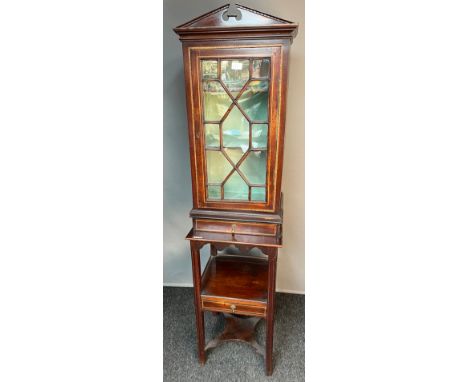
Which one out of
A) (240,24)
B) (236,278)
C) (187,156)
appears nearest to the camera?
(240,24)

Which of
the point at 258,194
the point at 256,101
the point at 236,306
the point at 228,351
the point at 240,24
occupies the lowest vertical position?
the point at 228,351

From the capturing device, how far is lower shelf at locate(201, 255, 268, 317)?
1312mm

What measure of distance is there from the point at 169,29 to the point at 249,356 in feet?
5.28

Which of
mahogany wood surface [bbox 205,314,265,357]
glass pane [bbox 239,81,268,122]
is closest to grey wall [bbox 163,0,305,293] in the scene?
mahogany wood surface [bbox 205,314,265,357]

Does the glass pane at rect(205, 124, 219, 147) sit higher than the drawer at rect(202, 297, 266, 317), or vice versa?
the glass pane at rect(205, 124, 219, 147)

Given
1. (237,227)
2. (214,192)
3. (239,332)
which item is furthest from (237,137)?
(239,332)

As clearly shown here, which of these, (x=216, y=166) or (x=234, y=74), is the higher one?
(x=234, y=74)

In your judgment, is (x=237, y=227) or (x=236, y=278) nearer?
(x=237, y=227)

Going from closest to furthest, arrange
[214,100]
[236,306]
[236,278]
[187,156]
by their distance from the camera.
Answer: [214,100] < [236,306] < [236,278] < [187,156]

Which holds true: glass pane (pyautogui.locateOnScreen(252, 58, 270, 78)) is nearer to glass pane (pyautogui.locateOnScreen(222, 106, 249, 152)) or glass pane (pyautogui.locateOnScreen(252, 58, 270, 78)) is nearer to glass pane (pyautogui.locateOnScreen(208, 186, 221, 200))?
glass pane (pyautogui.locateOnScreen(222, 106, 249, 152))

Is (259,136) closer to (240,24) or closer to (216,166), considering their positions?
(216,166)

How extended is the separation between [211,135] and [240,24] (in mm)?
387

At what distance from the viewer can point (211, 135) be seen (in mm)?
1211
